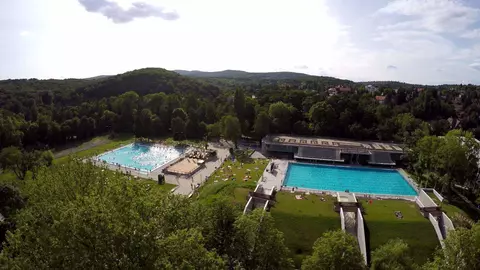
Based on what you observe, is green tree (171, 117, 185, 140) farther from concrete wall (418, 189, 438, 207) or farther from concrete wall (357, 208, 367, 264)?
concrete wall (418, 189, 438, 207)

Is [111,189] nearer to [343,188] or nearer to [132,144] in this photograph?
[343,188]

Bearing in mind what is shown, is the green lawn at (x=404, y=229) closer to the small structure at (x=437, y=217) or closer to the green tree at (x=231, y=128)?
the small structure at (x=437, y=217)

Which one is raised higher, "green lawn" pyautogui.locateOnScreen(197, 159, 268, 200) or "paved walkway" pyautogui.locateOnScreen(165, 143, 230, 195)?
"green lawn" pyautogui.locateOnScreen(197, 159, 268, 200)

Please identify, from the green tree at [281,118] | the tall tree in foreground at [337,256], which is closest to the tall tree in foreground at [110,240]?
the tall tree in foreground at [337,256]

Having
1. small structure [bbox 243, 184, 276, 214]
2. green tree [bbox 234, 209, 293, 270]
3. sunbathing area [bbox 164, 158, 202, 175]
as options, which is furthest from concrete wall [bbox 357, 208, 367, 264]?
sunbathing area [bbox 164, 158, 202, 175]

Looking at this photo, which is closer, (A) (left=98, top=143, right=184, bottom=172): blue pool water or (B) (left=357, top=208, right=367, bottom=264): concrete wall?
(B) (left=357, top=208, right=367, bottom=264): concrete wall

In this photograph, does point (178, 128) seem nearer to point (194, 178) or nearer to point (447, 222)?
point (194, 178)
